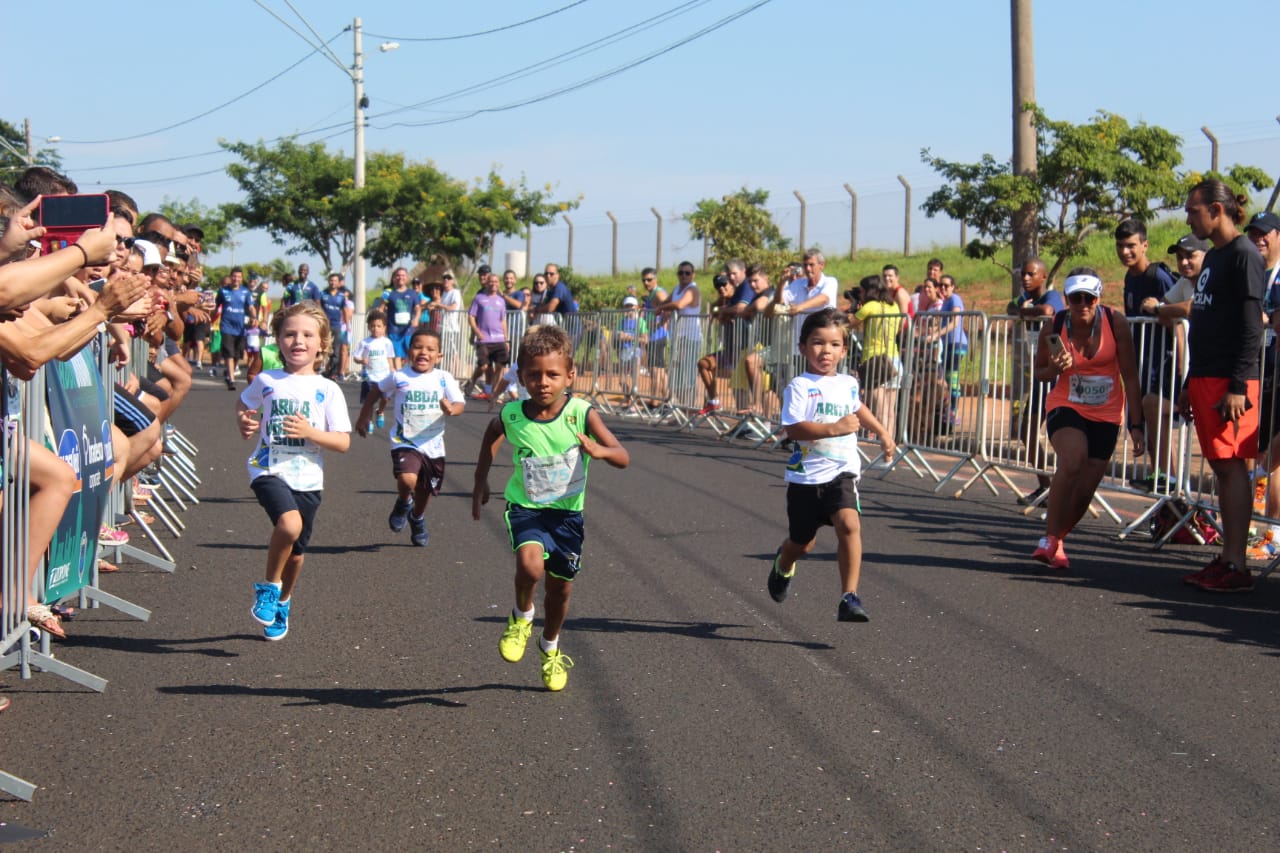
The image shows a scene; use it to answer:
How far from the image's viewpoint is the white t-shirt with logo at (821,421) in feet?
23.7

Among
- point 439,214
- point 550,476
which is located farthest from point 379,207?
point 550,476

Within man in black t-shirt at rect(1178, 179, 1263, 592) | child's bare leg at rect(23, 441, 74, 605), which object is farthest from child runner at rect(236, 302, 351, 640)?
man in black t-shirt at rect(1178, 179, 1263, 592)

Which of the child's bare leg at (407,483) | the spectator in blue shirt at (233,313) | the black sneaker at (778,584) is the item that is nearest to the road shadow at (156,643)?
the black sneaker at (778,584)

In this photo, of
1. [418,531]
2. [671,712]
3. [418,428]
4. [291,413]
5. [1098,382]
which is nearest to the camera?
[671,712]

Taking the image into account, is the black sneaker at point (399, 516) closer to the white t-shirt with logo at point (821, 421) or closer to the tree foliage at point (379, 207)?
the white t-shirt with logo at point (821, 421)

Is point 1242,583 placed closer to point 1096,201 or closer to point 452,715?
point 452,715

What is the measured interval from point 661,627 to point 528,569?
1.61 m

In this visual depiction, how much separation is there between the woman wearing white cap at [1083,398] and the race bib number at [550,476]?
4031 millimetres

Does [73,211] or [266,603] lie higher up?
[73,211]

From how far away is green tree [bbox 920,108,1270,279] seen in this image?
1825 cm

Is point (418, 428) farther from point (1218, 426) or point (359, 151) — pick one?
point (359, 151)

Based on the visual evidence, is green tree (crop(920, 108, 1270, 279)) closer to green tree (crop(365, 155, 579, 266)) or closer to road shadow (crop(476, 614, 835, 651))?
road shadow (crop(476, 614, 835, 651))

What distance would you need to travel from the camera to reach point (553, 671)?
6.04 metres

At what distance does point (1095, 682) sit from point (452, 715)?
2.71 meters
